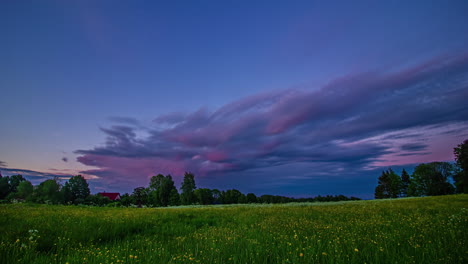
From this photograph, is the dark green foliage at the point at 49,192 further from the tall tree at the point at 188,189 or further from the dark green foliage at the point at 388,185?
the dark green foliage at the point at 388,185

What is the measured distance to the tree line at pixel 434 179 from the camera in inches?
2229

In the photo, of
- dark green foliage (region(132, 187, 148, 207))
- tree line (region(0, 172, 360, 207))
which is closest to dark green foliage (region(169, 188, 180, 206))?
tree line (region(0, 172, 360, 207))

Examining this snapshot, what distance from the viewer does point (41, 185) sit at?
5878 cm

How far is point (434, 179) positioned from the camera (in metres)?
66.8

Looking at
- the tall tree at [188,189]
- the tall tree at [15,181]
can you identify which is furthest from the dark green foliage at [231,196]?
the tall tree at [15,181]

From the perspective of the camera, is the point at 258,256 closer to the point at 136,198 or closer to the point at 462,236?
the point at 462,236

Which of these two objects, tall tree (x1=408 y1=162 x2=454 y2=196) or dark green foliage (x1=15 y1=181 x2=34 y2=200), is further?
tall tree (x1=408 y1=162 x2=454 y2=196)

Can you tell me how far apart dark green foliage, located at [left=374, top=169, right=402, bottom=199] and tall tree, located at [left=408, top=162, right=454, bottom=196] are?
8.36 metres

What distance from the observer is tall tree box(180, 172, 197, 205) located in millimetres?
66000

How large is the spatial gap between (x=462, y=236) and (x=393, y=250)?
2.70 metres

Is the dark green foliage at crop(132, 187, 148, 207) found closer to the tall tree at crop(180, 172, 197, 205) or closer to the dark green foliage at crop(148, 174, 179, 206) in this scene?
the dark green foliage at crop(148, 174, 179, 206)

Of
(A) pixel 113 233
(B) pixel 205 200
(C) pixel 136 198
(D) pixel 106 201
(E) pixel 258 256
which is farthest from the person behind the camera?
(C) pixel 136 198

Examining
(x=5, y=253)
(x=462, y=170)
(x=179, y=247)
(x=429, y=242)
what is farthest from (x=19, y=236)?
(x=462, y=170)

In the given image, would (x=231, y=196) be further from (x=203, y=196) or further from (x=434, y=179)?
(x=434, y=179)
